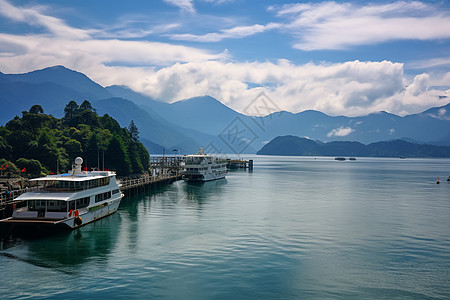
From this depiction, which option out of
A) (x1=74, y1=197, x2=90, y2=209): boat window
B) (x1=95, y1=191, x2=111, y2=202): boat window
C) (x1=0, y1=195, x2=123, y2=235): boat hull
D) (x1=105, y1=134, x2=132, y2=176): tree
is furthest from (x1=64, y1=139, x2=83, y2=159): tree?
(x1=74, y1=197, x2=90, y2=209): boat window

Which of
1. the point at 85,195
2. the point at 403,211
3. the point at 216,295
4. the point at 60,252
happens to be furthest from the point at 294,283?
the point at 403,211

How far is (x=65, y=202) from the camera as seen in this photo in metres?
45.1

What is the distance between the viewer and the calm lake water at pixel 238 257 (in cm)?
2775

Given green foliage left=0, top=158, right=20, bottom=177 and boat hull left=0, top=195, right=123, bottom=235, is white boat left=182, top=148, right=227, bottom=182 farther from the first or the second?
boat hull left=0, top=195, right=123, bottom=235

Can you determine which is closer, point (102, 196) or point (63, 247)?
point (63, 247)

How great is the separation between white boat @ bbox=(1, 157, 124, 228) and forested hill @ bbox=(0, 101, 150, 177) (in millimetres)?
24528

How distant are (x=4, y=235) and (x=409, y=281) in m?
42.0

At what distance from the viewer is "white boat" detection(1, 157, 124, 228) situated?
42438 mm

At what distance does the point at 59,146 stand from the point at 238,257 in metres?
95.1

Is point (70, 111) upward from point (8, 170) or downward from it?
upward

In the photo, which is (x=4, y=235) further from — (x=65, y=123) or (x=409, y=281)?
(x=65, y=123)

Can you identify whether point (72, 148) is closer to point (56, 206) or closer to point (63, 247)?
point (56, 206)

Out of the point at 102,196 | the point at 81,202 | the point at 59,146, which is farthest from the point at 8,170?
the point at 81,202

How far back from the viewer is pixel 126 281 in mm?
29234
